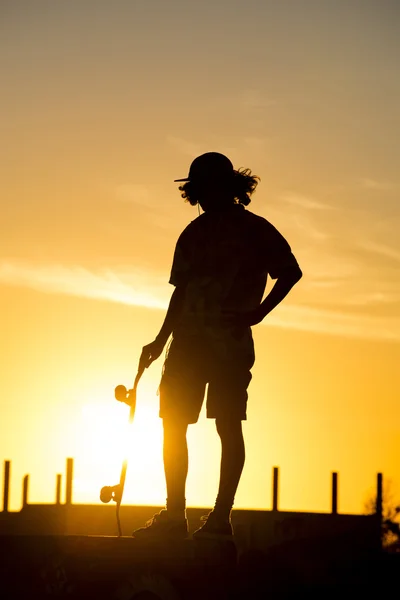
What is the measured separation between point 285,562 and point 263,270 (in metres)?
2.30

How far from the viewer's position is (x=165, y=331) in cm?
1062

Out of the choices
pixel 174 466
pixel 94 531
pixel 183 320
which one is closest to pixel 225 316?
pixel 183 320

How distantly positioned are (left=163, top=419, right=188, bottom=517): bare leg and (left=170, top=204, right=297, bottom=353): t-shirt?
2.46ft

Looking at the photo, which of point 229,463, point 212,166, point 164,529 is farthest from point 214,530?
point 212,166

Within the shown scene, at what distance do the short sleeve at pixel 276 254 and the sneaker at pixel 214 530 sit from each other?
195cm

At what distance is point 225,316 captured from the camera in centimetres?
1041

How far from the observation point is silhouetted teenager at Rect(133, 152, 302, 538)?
1023 cm

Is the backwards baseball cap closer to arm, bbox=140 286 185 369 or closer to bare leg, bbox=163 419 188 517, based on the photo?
arm, bbox=140 286 185 369

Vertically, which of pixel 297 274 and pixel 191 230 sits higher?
pixel 191 230

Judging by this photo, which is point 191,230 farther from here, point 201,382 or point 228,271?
point 201,382

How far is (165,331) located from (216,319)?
467mm

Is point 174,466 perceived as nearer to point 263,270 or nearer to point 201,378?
point 201,378

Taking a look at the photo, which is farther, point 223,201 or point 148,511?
point 148,511

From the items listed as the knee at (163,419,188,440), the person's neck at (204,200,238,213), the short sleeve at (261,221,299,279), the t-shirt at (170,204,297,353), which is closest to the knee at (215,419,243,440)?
the knee at (163,419,188,440)
